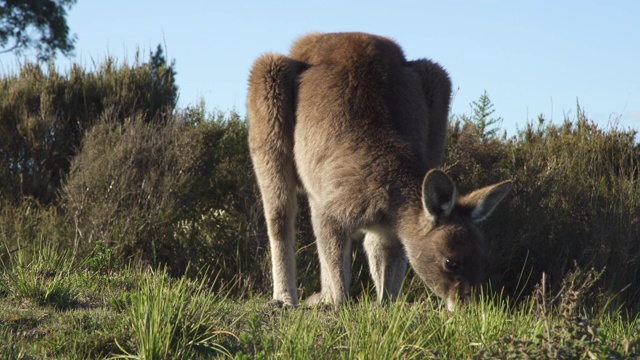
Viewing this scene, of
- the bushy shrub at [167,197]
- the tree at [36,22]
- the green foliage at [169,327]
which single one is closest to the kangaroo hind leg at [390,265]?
the bushy shrub at [167,197]

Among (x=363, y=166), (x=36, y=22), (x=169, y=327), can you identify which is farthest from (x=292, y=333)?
(x=36, y=22)

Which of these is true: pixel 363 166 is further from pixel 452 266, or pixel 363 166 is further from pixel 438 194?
pixel 452 266

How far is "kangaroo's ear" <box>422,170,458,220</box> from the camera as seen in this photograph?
5.87m

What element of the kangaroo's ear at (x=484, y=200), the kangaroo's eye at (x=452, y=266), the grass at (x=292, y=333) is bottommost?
the grass at (x=292, y=333)

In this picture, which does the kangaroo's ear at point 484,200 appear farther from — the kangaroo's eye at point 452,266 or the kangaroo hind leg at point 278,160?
the kangaroo hind leg at point 278,160

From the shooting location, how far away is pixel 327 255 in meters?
6.36

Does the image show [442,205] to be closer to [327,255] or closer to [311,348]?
[327,255]

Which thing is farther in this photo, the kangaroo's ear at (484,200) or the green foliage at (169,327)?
the kangaroo's ear at (484,200)

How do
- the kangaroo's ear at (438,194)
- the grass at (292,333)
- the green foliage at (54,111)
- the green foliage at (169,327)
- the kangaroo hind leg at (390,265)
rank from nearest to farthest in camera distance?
the grass at (292,333) → the green foliage at (169,327) → the kangaroo's ear at (438,194) → the kangaroo hind leg at (390,265) → the green foliage at (54,111)

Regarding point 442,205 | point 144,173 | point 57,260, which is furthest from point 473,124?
point 57,260

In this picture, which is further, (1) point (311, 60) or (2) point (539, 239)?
(2) point (539, 239)

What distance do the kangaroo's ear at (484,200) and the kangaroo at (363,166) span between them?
0.01 metres

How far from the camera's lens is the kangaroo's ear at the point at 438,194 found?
5.87m

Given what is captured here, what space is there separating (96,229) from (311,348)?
4.60 metres
